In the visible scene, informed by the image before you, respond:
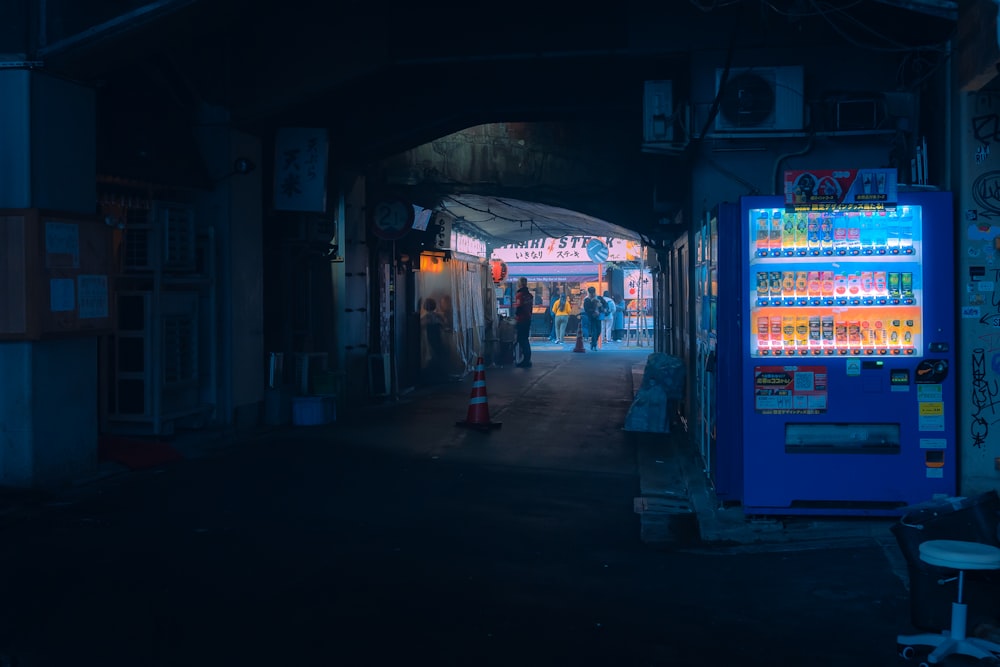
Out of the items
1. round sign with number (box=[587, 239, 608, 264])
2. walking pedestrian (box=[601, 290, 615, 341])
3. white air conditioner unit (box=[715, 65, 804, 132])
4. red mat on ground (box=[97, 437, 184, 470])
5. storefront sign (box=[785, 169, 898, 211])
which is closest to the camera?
storefront sign (box=[785, 169, 898, 211])

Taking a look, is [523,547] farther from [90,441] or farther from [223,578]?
[90,441]

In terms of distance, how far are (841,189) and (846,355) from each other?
1.35 metres

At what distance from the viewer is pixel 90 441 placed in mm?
9953

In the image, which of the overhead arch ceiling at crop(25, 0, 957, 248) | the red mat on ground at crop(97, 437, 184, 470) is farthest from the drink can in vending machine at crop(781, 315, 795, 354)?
the red mat on ground at crop(97, 437, 184, 470)

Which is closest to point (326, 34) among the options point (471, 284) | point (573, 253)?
point (471, 284)

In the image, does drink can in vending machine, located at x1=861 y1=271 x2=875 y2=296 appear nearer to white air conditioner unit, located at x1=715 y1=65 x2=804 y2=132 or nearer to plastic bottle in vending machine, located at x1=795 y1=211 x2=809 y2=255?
plastic bottle in vending machine, located at x1=795 y1=211 x2=809 y2=255

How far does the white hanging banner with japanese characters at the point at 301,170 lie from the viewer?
46.0 feet

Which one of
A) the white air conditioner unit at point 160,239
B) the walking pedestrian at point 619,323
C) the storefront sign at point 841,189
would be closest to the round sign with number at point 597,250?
the walking pedestrian at point 619,323

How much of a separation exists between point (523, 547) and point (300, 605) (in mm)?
2077

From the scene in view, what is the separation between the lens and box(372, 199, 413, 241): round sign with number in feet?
57.2

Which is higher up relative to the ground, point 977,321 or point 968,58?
point 968,58

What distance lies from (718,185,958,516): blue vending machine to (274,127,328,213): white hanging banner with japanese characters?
7.47 metres

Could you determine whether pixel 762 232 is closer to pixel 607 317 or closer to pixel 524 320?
pixel 524 320

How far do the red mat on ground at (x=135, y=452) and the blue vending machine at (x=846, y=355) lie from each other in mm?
6419
